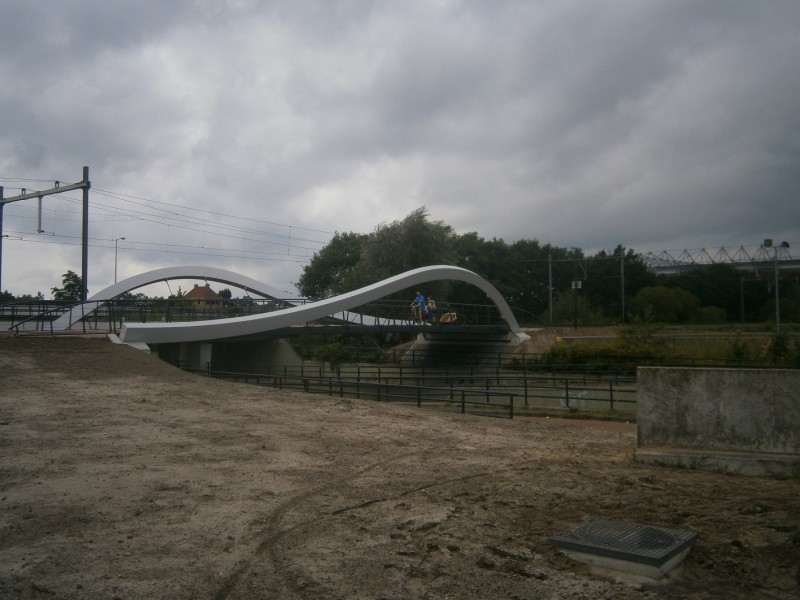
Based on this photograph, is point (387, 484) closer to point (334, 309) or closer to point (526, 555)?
point (526, 555)

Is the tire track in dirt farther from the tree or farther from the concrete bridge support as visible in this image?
the tree

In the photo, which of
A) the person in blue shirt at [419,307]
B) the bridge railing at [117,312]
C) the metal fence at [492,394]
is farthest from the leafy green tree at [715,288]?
the metal fence at [492,394]

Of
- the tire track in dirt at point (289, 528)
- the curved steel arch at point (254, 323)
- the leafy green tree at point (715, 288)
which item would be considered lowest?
the tire track in dirt at point (289, 528)

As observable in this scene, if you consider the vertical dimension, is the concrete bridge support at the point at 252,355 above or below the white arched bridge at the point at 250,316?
below

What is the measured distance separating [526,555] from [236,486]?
3.57 m

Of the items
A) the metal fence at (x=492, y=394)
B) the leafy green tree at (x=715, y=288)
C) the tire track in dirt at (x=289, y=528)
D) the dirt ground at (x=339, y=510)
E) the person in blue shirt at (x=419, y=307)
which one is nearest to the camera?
the tire track in dirt at (x=289, y=528)

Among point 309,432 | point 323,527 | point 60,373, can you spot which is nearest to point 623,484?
point 323,527

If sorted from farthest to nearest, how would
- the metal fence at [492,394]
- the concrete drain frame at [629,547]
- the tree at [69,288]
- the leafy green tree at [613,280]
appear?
the leafy green tree at [613,280]
the tree at [69,288]
the metal fence at [492,394]
the concrete drain frame at [629,547]

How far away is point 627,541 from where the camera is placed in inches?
240

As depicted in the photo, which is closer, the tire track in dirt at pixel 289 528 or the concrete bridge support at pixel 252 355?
the tire track in dirt at pixel 289 528

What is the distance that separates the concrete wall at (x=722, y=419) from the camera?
29.8 ft

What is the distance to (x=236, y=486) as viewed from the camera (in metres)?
8.19

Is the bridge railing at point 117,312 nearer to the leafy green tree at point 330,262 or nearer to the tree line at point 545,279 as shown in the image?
the tree line at point 545,279

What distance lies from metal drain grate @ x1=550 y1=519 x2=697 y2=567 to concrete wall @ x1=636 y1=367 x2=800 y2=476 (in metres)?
3.19
